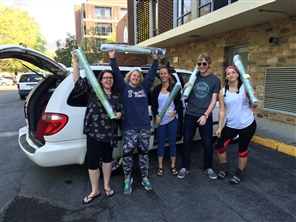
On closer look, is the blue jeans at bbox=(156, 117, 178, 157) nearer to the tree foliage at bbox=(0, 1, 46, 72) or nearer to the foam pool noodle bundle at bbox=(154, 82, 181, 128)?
the foam pool noodle bundle at bbox=(154, 82, 181, 128)

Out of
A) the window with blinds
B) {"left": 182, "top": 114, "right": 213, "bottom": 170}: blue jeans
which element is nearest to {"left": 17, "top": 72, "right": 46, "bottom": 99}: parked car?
the window with blinds

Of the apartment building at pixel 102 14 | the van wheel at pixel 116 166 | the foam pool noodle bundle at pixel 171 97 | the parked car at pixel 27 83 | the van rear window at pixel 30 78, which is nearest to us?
the foam pool noodle bundle at pixel 171 97

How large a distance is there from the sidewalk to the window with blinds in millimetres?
472

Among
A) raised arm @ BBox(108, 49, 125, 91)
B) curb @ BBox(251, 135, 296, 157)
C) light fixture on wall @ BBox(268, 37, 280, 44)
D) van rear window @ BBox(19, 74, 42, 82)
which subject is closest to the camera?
raised arm @ BBox(108, 49, 125, 91)

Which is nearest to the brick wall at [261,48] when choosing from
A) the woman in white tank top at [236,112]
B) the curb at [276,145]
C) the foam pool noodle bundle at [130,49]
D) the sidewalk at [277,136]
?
the sidewalk at [277,136]

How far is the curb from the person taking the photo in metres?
4.36

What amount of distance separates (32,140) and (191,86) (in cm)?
243

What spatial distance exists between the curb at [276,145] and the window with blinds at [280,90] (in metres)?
1.78

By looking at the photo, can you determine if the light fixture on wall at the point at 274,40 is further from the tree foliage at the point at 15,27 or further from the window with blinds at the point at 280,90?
the tree foliage at the point at 15,27

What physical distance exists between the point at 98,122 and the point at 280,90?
569 centimetres

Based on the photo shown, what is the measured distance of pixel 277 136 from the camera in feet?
17.0

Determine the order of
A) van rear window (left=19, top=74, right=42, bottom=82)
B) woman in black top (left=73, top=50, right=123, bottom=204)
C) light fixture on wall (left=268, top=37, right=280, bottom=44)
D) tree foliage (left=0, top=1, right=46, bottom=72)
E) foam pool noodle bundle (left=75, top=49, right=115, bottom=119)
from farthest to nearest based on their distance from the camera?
tree foliage (left=0, top=1, right=46, bottom=72) < van rear window (left=19, top=74, right=42, bottom=82) < light fixture on wall (left=268, top=37, right=280, bottom=44) < woman in black top (left=73, top=50, right=123, bottom=204) < foam pool noodle bundle (left=75, top=49, right=115, bottom=119)

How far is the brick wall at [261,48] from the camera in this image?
6.04 meters

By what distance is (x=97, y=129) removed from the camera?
8.82ft
